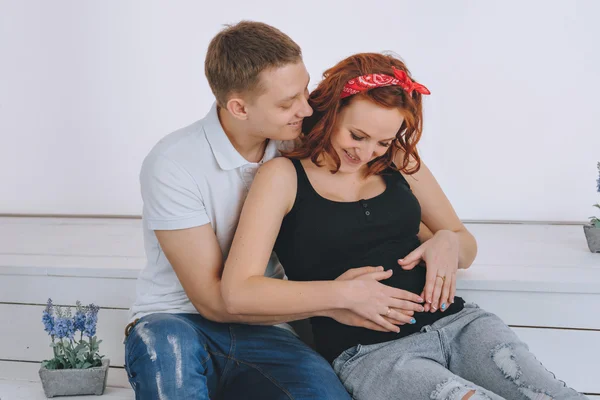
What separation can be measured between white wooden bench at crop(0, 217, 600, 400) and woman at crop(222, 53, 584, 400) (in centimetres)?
31

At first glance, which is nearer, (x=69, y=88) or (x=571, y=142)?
(x=571, y=142)

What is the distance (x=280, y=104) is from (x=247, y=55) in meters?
0.12

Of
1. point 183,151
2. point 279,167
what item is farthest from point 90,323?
point 279,167

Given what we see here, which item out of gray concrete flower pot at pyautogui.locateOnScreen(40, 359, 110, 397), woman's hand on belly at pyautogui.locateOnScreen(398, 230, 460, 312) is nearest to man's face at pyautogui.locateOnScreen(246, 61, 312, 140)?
woman's hand on belly at pyautogui.locateOnScreen(398, 230, 460, 312)

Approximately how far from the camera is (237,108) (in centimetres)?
168

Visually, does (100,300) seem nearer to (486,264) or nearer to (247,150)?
(247,150)

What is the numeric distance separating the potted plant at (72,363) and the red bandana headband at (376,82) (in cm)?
86

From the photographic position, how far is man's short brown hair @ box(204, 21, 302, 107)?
5.30 ft

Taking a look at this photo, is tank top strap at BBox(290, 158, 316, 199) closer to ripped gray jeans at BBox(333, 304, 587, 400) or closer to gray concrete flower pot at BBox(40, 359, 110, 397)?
ripped gray jeans at BBox(333, 304, 587, 400)

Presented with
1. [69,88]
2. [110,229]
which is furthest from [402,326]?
[69,88]

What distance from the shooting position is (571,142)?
3.04 meters

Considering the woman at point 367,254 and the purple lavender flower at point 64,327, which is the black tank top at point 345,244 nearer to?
the woman at point 367,254

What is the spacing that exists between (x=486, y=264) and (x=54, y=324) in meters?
1.16

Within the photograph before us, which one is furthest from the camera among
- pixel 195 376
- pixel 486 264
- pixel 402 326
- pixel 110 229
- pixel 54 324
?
pixel 110 229
